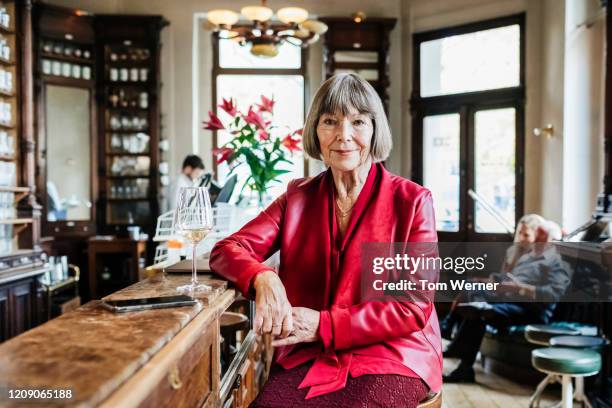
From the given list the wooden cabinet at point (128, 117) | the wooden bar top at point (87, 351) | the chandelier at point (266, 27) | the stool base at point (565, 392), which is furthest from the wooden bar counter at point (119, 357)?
→ the wooden cabinet at point (128, 117)

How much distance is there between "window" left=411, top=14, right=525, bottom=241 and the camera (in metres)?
6.23

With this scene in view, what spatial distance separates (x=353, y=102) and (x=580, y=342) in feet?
7.93

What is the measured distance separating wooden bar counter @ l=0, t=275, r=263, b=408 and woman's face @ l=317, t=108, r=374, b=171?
1.65 feet

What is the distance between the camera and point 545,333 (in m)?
3.45

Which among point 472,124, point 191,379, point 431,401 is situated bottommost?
point 431,401

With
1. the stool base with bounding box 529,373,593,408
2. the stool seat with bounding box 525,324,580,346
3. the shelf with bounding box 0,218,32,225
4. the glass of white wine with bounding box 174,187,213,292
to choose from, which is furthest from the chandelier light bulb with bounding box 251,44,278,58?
the glass of white wine with bounding box 174,187,213,292

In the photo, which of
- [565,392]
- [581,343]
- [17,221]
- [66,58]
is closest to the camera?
[565,392]

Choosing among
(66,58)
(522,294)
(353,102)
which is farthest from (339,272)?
(66,58)

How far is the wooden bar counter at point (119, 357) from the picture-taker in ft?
1.90

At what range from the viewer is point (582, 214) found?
5.20 m

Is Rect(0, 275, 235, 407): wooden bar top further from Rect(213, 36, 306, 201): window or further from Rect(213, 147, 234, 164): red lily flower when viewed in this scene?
Rect(213, 36, 306, 201): window

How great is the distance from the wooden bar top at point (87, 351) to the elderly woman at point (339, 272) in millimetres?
334

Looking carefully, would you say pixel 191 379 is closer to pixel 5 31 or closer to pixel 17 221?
pixel 17 221

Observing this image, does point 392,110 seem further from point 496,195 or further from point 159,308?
point 159,308
